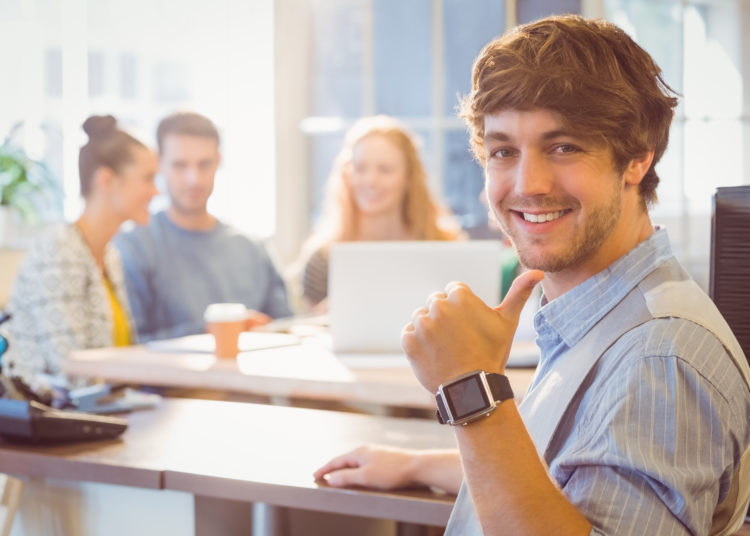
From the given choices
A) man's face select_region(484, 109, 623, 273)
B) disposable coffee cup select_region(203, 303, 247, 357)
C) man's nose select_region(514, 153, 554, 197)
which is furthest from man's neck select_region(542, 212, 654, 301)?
disposable coffee cup select_region(203, 303, 247, 357)

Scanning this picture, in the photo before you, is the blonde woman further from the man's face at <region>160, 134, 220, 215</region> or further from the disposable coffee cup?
the disposable coffee cup

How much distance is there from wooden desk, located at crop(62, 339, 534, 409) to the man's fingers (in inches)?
30.3

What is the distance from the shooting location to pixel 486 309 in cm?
102

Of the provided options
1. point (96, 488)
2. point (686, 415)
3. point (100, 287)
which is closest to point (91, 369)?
point (100, 287)

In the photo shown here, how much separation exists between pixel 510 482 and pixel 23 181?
317 cm

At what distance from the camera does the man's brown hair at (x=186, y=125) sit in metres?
3.51

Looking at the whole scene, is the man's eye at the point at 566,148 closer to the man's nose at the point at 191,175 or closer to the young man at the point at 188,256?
the young man at the point at 188,256

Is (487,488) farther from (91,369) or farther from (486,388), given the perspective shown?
(91,369)

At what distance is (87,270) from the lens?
282 cm

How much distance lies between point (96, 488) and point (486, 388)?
0.89m

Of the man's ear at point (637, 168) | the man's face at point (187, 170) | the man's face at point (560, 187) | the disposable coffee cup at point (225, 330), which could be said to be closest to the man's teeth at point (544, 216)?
the man's face at point (560, 187)

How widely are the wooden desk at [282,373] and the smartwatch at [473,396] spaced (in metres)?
0.81

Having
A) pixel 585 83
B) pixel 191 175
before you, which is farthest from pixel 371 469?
pixel 191 175

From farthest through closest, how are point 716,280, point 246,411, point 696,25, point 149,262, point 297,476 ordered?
1. point 696,25
2. point 149,262
3. point 246,411
4. point 297,476
5. point 716,280
